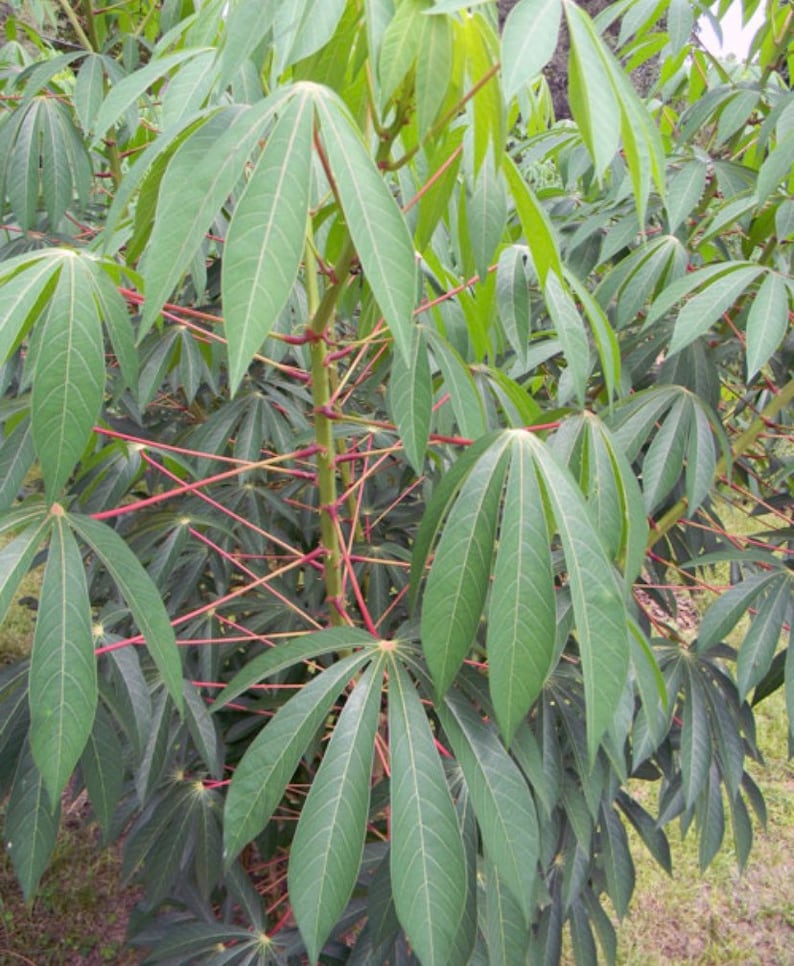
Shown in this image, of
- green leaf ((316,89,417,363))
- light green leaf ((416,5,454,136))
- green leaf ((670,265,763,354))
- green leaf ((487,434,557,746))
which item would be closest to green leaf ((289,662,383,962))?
green leaf ((487,434,557,746))

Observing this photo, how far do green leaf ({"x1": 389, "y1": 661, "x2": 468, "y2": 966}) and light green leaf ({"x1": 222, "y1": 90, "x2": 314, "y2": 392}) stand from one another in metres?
0.37

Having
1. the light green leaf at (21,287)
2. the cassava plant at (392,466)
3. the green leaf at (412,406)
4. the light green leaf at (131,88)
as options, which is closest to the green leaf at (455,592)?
the cassava plant at (392,466)

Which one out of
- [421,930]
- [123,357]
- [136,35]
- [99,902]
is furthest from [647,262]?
[99,902]

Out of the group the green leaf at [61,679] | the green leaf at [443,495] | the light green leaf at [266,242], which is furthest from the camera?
the green leaf at [443,495]

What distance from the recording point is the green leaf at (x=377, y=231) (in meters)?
0.51

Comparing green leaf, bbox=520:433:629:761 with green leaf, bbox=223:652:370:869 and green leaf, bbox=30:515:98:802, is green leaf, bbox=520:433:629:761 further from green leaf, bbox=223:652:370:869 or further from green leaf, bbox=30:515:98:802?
green leaf, bbox=30:515:98:802

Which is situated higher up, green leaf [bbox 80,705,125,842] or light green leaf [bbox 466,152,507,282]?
light green leaf [bbox 466,152,507,282]

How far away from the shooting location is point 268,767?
2.24 feet

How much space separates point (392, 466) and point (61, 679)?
2.79 feet

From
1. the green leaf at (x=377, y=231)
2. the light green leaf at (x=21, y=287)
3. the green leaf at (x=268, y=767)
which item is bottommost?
the green leaf at (x=268, y=767)

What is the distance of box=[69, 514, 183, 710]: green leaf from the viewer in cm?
65

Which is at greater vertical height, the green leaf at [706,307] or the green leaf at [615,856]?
the green leaf at [706,307]

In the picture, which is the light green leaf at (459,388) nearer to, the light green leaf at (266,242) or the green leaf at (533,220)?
the green leaf at (533,220)

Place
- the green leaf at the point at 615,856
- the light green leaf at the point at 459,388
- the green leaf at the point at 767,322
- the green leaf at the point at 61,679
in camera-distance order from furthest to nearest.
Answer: the green leaf at the point at 615,856, the green leaf at the point at 767,322, the light green leaf at the point at 459,388, the green leaf at the point at 61,679
